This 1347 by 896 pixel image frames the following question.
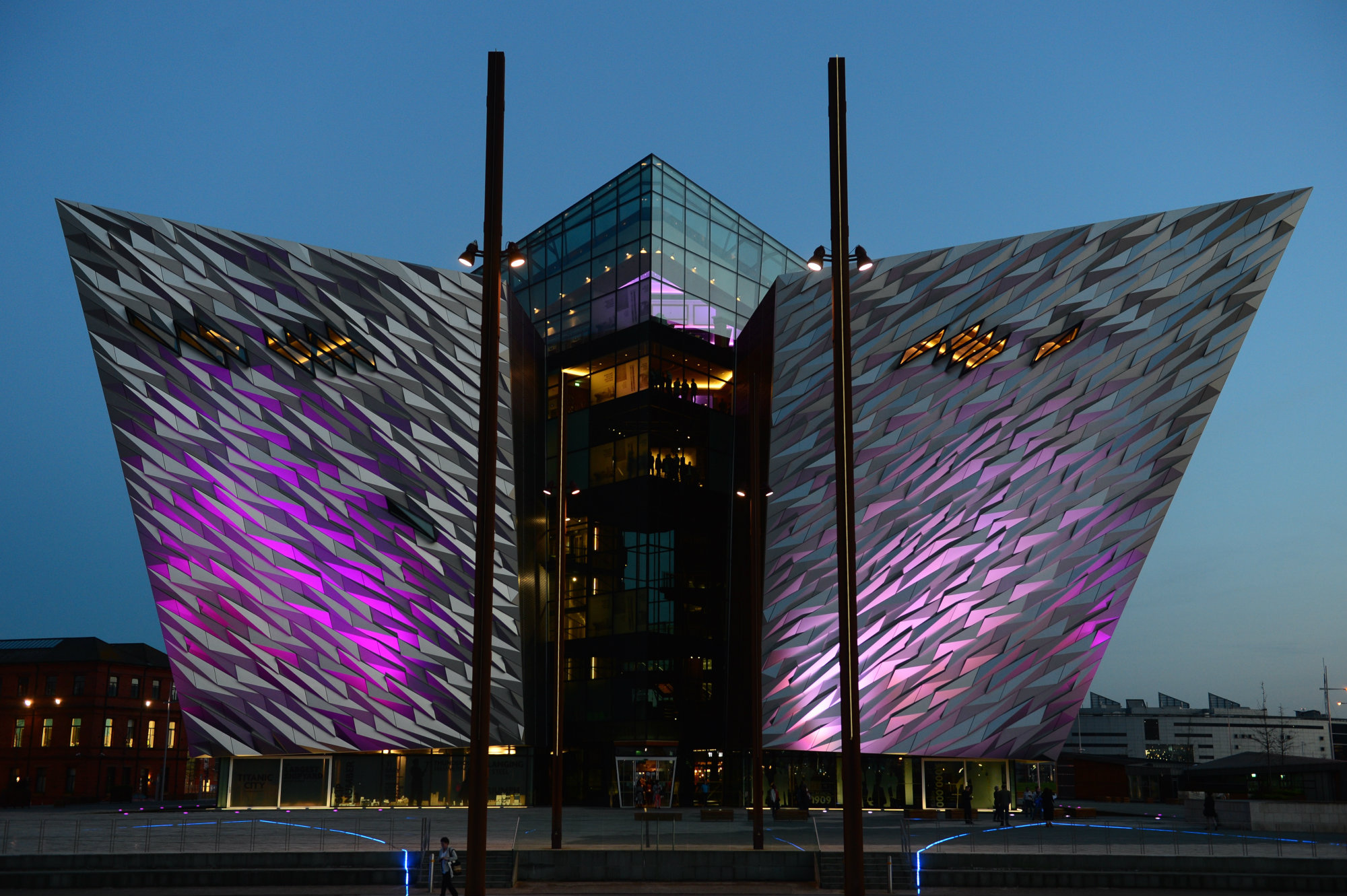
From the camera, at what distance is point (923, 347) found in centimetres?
3778

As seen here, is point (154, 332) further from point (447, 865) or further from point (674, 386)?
point (447, 865)

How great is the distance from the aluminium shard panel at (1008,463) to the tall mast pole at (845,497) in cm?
2518

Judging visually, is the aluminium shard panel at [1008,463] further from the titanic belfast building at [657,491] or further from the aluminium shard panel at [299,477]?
the aluminium shard panel at [299,477]

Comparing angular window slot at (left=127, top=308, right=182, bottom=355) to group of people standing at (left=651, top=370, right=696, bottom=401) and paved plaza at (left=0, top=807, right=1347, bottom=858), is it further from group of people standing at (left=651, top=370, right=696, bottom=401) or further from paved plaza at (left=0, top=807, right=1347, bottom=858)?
group of people standing at (left=651, top=370, right=696, bottom=401)

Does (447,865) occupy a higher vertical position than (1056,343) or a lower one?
lower

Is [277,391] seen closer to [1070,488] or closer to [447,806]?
[447,806]

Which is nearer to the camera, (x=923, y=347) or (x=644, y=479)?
(x=923, y=347)

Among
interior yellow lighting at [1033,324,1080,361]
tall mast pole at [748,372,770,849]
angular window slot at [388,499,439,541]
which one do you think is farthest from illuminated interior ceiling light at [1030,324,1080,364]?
angular window slot at [388,499,439,541]

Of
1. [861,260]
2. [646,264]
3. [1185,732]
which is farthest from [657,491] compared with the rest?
[1185,732]

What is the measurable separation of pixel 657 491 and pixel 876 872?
87.4 feet

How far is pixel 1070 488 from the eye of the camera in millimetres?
35469

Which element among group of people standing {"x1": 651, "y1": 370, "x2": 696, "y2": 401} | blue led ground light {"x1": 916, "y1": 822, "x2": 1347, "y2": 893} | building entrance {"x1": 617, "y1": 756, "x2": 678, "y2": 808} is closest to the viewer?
blue led ground light {"x1": 916, "y1": 822, "x2": 1347, "y2": 893}

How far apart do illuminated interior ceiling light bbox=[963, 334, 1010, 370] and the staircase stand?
1915 cm

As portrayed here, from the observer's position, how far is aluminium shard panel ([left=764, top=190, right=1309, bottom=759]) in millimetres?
33719
